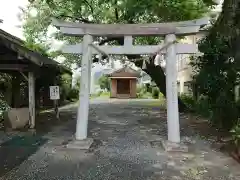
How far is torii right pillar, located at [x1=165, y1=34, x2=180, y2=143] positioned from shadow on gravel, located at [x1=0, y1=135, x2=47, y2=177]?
4276 millimetres

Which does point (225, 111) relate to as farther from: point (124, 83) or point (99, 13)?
point (124, 83)

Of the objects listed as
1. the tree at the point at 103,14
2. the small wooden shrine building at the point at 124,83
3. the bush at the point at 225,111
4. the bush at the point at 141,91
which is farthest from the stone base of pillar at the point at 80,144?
the bush at the point at 141,91

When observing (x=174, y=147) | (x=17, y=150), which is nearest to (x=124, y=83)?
(x=174, y=147)

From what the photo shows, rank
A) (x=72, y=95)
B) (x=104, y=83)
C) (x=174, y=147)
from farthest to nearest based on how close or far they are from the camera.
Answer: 1. (x=104, y=83)
2. (x=72, y=95)
3. (x=174, y=147)

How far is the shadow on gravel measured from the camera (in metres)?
7.73

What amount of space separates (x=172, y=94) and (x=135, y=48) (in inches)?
77.0

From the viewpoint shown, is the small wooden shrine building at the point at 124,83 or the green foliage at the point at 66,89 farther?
the small wooden shrine building at the point at 124,83

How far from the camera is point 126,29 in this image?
409 inches

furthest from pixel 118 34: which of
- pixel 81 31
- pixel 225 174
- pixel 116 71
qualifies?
pixel 116 71

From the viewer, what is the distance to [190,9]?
14156 mm

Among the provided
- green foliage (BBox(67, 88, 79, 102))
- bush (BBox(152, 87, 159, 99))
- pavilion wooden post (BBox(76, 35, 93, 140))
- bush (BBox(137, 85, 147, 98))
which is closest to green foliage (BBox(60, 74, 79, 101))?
green foliage (BBox(67, 88, 79, 102))

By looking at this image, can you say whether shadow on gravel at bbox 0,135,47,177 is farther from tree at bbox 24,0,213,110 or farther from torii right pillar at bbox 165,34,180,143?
tree at bbox 24,0,213,110

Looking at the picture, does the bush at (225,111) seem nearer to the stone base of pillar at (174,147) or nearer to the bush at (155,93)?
the stone base of pillar at (174,147)

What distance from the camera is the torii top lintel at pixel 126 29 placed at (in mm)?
Result: 10281
